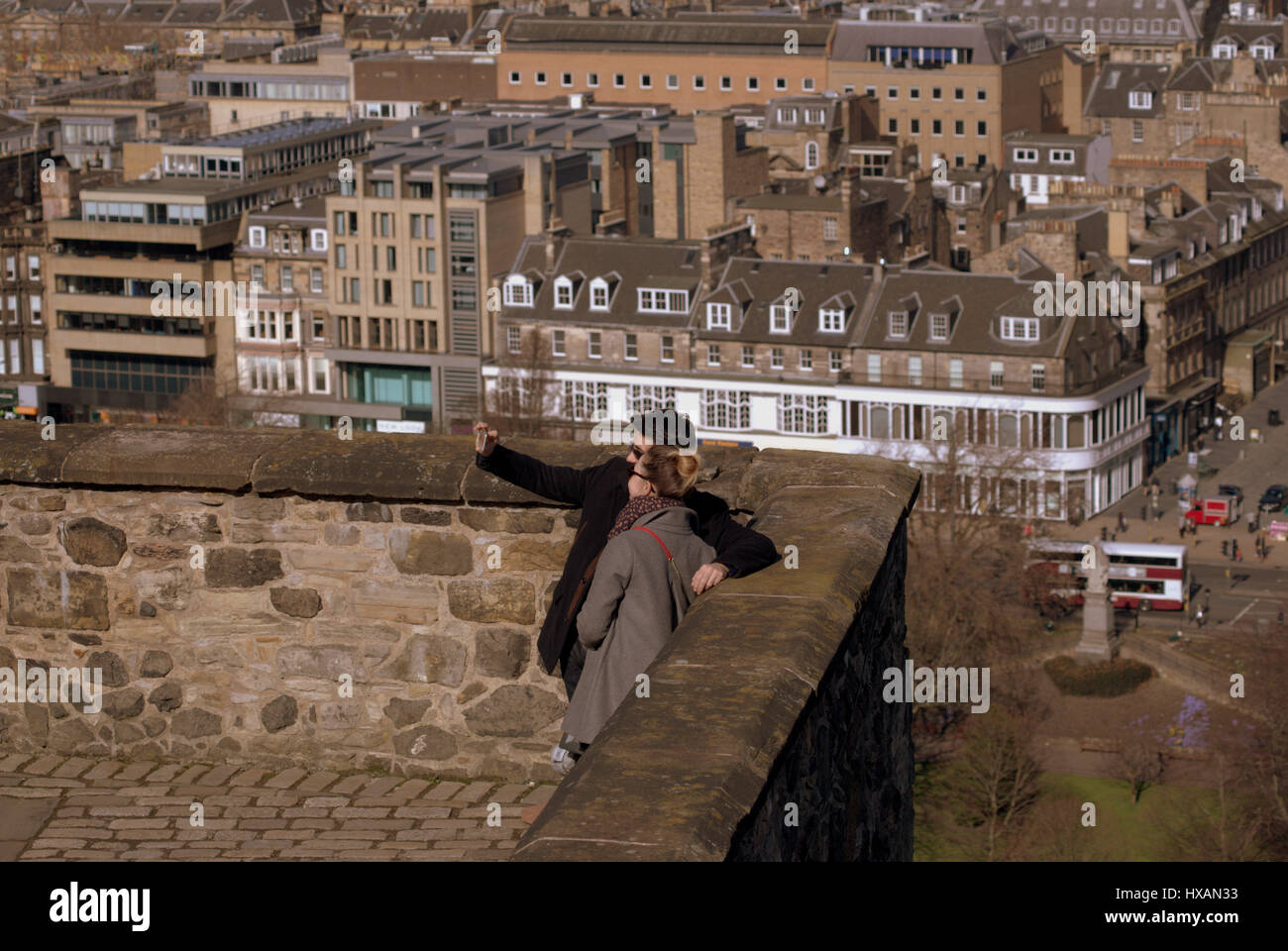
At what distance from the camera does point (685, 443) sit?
9.32 m

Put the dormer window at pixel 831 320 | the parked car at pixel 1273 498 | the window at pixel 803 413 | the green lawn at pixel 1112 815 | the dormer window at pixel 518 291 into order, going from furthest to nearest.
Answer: the dormer window at pixel 518 291 → the window at pixel 803 413 → the dormer window at pixel 831 320 → the parked car at pixel 1273 498 → the green lawn at pixel 1112 815

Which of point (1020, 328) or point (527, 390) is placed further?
point (527, 390)

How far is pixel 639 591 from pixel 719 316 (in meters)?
81.1

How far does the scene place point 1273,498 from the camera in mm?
83000

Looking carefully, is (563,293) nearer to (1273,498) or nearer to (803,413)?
(803,413)

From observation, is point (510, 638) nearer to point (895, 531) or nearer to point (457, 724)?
point (457, 724)

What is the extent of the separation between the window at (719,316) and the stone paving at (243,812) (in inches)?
3109

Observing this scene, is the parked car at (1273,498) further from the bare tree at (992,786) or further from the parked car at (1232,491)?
the bare tree at (992,786)

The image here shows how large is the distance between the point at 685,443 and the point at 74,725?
336 centimetres

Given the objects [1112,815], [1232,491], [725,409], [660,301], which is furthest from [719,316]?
[1112,815]

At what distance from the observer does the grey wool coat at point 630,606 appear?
9.07 metres

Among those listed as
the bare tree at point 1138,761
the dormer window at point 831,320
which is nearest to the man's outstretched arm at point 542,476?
the bare tree at point 1138,761

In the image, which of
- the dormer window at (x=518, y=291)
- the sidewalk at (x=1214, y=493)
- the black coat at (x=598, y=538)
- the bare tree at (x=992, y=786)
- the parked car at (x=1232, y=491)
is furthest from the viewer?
the dormer window at (x=518, y=291)

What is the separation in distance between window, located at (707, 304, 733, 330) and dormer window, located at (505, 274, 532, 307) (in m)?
7.59
